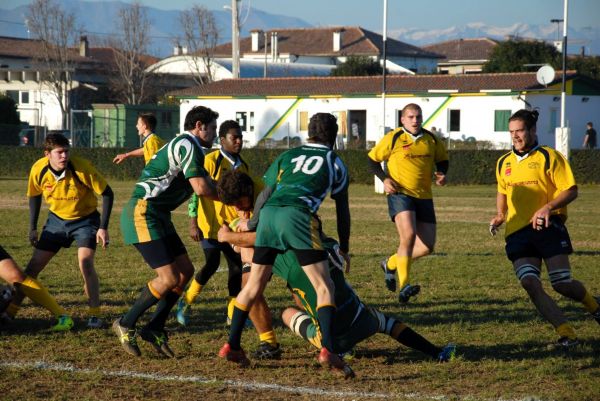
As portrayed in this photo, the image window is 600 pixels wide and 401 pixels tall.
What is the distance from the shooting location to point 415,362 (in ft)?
24.6

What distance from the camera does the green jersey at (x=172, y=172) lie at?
746 centimetres

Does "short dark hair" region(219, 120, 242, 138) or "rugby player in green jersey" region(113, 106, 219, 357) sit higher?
"short dark hair" region(219, 120, 242, 138)

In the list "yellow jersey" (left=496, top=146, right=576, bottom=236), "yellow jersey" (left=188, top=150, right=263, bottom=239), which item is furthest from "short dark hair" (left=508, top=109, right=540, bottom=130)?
"yellow jersey" (left=188, top=150, right=263, bottom=239)

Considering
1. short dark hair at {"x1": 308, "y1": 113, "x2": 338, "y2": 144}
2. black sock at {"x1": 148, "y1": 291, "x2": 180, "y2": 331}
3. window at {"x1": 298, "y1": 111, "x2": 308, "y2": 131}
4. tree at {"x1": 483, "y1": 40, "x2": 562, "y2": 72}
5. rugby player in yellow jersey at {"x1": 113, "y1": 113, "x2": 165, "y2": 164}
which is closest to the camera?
short dark hair at {"x1": 308, "y1": 113, "x2": 338, "y2": 144}

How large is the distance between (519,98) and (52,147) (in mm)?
39510

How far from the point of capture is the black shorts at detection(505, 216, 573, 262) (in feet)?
26.6

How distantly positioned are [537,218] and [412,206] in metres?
3.09

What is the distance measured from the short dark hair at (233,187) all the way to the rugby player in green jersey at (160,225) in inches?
10.7

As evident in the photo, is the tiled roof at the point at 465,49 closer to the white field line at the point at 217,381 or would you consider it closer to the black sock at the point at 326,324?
the black sock at the point at 326,324

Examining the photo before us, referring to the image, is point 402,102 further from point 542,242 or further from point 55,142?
point 542,242

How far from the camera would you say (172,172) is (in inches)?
299

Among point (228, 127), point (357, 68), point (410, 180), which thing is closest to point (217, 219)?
point (228, 127)

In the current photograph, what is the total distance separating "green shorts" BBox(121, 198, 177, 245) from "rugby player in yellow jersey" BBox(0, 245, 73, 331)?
4.15 feet

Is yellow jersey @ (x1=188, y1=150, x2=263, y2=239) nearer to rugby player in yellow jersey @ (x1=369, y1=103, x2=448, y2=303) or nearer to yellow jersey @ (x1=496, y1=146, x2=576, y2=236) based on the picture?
rugby player in yellow jersey @ (x1=369, y1=103, x2=448, y2=303)
